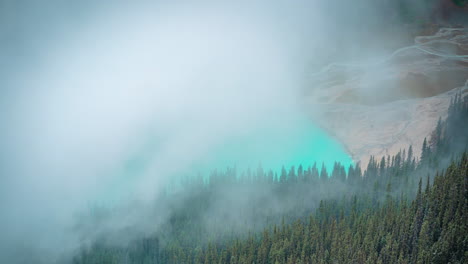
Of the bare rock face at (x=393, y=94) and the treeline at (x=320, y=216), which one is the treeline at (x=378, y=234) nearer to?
the treeline at (x=320, y=216)

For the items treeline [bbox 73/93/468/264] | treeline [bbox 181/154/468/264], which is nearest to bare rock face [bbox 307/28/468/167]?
treeline [bbox 73/93/468/264]

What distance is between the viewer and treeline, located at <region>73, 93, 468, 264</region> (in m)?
49.5

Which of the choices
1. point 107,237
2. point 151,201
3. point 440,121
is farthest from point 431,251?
point 107,237

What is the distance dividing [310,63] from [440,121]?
23633 millimetres

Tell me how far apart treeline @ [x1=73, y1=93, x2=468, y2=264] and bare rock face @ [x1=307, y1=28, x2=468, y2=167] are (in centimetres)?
246

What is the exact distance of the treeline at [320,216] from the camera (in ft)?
163

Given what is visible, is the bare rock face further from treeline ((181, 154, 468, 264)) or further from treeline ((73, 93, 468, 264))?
treeline ((181, 154, 468, 264))

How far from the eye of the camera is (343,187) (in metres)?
70.1

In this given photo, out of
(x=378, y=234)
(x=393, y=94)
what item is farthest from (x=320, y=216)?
(x=393, y=94)

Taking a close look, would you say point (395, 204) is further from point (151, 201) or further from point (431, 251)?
point (151, 201)

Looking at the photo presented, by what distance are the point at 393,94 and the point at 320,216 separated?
77.7 ft

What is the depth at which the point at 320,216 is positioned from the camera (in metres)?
67.8

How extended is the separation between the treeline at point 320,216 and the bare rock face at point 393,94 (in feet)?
8.07

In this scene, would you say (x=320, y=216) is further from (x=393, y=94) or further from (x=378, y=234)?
(x=393, y=94)
